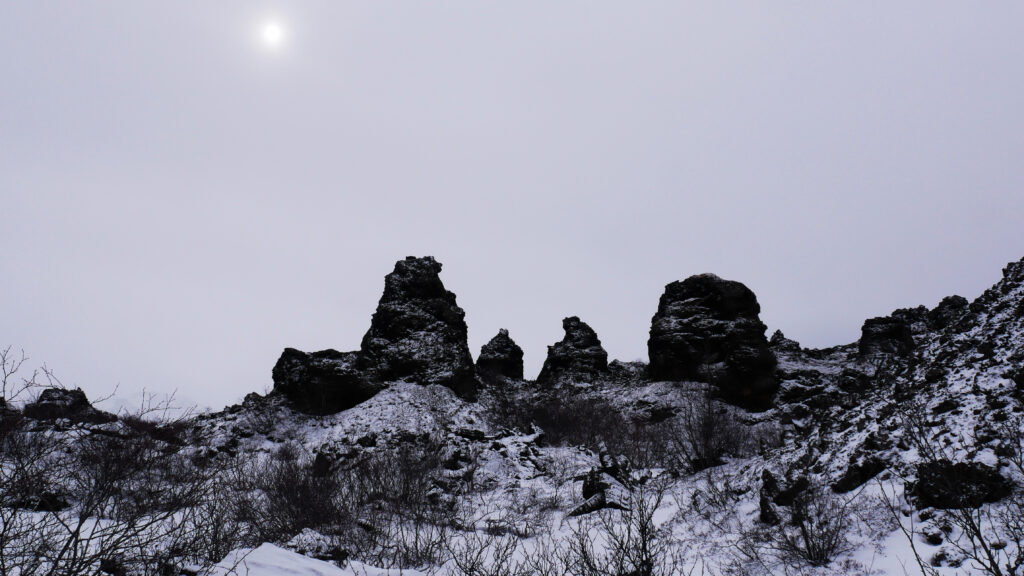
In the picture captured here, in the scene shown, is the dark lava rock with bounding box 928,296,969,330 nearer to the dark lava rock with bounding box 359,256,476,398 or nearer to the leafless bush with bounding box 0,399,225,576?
the dark lava rock with bounding box 359,256,476,398

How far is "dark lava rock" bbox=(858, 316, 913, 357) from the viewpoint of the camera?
42509 millimetres

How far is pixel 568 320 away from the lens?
53656mm

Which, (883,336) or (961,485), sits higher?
(883,336)

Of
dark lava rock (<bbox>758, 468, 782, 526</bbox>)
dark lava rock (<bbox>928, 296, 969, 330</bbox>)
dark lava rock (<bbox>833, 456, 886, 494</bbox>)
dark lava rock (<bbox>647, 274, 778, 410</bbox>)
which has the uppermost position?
dark lava rock (<bbox>928, 296, 969, 330</bbox>)

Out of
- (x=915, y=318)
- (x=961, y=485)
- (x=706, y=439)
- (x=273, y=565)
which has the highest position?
(x=915, y=318)

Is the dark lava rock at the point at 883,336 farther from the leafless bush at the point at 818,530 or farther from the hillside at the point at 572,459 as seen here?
the leafless bush at the point at 818,530

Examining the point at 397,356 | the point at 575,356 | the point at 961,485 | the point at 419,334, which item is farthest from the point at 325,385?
the point at 961,485

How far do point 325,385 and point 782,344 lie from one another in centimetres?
4374

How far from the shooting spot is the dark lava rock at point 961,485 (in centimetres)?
812

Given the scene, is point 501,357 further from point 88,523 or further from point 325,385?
point 88,523

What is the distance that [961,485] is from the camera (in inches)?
331

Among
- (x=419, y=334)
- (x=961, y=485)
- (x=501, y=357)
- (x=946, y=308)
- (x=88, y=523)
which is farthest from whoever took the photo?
(x=501, y=357)

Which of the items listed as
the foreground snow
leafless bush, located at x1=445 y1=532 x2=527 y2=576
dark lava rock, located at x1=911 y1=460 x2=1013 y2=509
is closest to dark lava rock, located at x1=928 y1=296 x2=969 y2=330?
dark lava rock, located at x1=911 y1=460 x2=1013 y2=509

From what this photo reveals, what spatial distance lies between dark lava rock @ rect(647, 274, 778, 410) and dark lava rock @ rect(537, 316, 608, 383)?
8873 mm
